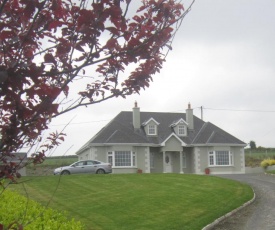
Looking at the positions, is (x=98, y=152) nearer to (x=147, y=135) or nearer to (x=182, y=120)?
(x=147, y=135)

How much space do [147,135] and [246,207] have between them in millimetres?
24483

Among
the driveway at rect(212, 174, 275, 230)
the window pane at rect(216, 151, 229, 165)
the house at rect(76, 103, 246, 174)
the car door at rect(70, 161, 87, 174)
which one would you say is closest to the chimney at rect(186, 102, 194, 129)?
the house at rect(76, 103, 246, 174)

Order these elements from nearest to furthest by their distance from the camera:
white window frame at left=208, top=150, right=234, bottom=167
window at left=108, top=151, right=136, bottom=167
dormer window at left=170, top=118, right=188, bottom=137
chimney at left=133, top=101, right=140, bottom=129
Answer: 1. window at left=108, top=151, right=136, bottom=167
2. white window frame at left=208, top=150, right=234, bottom=167
3. chimney at left=133, top=101, right=140, bottom=129
4. dormer window at left=170, top=118, right=188, bottom=137

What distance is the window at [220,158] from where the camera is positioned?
38.9 meters

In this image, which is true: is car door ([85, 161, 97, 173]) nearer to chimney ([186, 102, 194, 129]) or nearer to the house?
the house

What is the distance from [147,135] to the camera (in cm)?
3931

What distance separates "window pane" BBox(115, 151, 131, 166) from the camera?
36.5 metres

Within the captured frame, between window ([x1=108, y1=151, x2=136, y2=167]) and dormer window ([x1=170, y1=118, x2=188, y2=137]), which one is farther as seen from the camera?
dormer window ([x1=170, y1=118, x2=188, y2=137])

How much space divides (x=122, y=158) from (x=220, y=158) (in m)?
9.48

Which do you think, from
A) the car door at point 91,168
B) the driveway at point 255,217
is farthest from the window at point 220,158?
the driveway at point 255,217

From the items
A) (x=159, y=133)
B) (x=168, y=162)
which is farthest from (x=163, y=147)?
(x=159, y=133)

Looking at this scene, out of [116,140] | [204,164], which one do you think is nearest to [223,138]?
[204,164]

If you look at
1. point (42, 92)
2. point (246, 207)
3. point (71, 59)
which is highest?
point (71, 59)

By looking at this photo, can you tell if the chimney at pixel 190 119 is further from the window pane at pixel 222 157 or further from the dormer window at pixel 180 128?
the window pane at pixel 222 157
